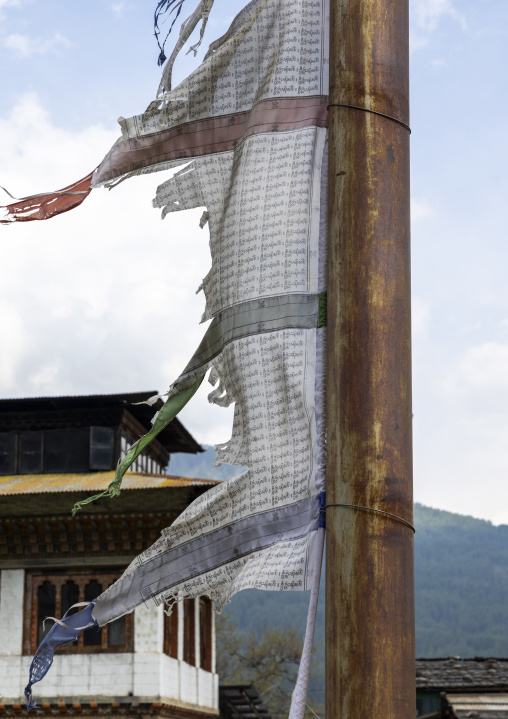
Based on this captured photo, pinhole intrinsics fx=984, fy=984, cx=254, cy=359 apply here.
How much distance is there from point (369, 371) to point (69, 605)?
15.8 meters

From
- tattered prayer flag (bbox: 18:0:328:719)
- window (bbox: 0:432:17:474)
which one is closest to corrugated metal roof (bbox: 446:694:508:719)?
window (bbox: 0:432:17:474)

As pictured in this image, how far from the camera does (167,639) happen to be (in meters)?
17.3

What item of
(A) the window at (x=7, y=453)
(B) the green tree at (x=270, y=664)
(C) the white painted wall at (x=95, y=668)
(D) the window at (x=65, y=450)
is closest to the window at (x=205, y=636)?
(C) the white painted wall at (x=95, y=668)

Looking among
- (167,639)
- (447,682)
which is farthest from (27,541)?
(447,682)

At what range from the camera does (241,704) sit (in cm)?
2559

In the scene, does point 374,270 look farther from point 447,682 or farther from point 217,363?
point 447,682

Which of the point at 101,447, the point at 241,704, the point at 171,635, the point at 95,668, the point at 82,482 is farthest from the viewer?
the point at 241,704

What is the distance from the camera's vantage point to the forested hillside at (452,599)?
82.9m

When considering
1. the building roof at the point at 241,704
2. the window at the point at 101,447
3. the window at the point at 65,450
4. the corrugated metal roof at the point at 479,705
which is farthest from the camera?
the building roof at the point at 241,704

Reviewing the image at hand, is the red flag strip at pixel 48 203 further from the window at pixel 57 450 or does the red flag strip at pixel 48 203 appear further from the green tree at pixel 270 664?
the green tree at pixel 270 664

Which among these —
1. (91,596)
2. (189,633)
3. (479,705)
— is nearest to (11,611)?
(91,596)

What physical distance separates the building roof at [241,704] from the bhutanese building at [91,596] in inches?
251

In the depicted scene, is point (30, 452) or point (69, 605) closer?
point (69, 605)

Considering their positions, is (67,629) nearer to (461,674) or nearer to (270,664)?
(461,674)
